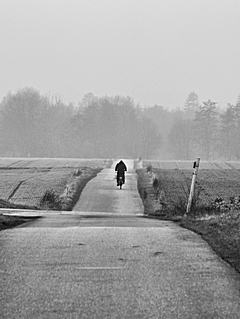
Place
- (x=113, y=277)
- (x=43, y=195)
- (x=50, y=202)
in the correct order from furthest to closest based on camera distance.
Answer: (x=43, y=195) → (x=50, y=202) → (x=113, y=277)

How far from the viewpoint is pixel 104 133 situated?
131375 millimetres

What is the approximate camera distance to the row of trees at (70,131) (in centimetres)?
12131

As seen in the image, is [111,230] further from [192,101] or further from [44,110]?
[192,101]

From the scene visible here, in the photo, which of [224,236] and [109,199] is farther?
[109,199]

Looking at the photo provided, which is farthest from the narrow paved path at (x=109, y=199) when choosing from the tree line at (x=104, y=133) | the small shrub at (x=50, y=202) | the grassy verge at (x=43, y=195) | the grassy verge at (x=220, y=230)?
the tree line at (x=104, y=133)

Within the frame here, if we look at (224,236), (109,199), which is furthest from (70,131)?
(224,236)

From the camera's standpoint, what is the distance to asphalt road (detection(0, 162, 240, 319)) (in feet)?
21.2

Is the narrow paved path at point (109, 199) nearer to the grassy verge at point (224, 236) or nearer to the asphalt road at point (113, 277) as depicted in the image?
the grassy verge at point (224, 236)

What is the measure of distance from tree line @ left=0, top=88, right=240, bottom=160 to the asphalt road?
4310 inches

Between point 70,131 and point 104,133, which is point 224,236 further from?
point 104,133

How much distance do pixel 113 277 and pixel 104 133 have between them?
124 meters

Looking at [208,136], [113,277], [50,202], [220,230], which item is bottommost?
[50,202]

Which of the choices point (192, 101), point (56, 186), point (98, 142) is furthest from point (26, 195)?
point (192, 101)

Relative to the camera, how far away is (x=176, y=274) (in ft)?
26.6
